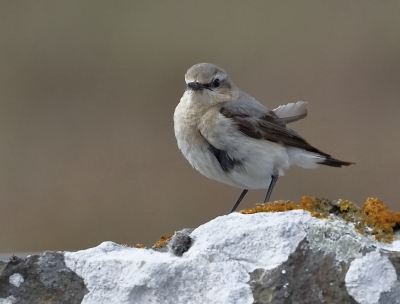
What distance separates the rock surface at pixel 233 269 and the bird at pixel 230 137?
1.89 metres

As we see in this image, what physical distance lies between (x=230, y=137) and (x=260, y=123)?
1.23 ft

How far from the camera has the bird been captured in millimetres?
5594

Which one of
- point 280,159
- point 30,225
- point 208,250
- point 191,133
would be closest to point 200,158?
point 191,133

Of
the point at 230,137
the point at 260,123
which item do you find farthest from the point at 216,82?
the point at 230,137

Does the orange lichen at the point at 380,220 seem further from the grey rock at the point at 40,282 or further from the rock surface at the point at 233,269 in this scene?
the grey rock at the point at 40,282

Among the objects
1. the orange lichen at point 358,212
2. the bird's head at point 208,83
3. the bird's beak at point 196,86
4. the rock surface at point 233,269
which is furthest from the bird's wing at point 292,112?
the rock surface at point 233,269

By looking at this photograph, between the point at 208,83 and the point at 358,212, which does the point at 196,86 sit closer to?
the point at 208,83

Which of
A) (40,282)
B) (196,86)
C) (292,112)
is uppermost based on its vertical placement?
(196,86)

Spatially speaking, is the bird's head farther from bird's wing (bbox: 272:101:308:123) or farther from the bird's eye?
bird's wing (bbox: 272:101:308:123)

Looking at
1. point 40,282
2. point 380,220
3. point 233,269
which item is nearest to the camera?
point 233,269

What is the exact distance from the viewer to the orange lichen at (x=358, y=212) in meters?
3.61

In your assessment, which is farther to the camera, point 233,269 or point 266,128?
point 266,128

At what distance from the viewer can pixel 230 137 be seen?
561 cm

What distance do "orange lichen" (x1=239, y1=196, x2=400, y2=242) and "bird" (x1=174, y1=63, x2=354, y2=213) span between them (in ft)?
5.21
